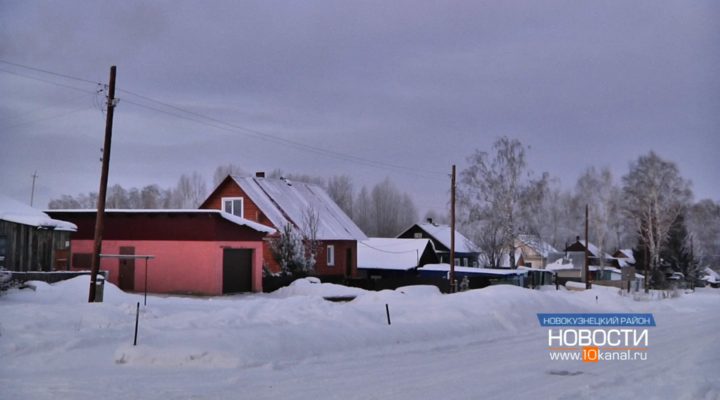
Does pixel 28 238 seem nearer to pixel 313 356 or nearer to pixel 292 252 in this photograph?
pixel 292 252

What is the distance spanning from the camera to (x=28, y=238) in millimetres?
28172

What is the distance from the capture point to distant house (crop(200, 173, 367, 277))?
46.0 metres

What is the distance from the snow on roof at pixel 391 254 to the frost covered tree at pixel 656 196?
783 inches

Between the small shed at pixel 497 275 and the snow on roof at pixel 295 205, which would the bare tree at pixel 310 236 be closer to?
the snow on roof at pixel 295 205

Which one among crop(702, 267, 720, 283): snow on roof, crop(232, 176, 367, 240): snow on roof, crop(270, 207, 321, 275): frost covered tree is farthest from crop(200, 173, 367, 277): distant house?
crop(702, 267, 720, 283): snow on roof

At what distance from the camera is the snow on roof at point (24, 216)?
27.6 meters

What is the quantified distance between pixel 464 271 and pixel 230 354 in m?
36.7

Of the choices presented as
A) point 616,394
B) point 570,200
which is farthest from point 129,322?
point 570,200

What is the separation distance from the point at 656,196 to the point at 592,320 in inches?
→ 1678

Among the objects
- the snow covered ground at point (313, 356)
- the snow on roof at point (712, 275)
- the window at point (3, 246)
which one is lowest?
the snow on roof at point (712, 275)

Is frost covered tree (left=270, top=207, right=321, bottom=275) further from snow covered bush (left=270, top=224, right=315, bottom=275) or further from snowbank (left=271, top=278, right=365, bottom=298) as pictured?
snowbank (left=271, top=278, right=365, bottom=298)

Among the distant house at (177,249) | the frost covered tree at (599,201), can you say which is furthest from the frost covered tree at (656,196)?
the distant house at (177,249)

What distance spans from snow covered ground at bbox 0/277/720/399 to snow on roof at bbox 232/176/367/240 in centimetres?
2349

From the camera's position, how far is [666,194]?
6412 centimetres
